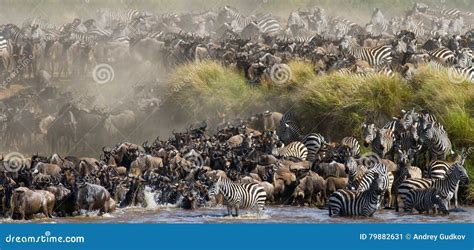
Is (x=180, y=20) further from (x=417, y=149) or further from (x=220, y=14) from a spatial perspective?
(x=417, y=149)

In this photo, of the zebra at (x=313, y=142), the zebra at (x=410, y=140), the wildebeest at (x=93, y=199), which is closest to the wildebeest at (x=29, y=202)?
the wildebeest at (x=93, y=199)

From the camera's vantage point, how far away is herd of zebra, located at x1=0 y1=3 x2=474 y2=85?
3444cm

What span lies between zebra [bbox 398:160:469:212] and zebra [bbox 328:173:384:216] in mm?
1131

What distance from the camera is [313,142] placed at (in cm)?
2844

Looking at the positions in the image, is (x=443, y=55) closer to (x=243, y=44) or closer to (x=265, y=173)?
(x=243, y=44)

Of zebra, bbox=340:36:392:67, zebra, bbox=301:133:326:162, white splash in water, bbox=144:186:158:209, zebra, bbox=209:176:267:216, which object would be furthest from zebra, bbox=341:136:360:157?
zebra, bbox=340:36:392:67

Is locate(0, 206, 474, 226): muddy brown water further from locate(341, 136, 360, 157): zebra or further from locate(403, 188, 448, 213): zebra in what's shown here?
locate(341, 136, 360, 157): zebra

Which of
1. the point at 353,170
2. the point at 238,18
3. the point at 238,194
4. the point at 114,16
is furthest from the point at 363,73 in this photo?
the point at 114,16

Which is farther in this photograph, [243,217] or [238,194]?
[238,194]

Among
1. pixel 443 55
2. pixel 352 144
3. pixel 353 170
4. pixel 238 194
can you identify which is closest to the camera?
pixel 238 194

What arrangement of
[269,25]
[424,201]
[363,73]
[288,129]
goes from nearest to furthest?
[424,201] → [288,129] → [363,73] → [269,25]

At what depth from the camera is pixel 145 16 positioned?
53469 millimetres

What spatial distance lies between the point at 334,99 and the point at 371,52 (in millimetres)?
8895

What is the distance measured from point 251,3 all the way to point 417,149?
1339 inches
